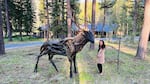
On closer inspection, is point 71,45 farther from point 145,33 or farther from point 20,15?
point 20,15

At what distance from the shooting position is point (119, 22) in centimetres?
3653

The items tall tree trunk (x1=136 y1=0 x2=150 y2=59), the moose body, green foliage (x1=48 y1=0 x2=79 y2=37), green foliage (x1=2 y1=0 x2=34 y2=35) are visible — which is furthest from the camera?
green foliage (x1=2 y1=0 x2=34 y2=35)

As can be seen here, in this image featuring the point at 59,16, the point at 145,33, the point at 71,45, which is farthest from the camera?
the point at 59,16

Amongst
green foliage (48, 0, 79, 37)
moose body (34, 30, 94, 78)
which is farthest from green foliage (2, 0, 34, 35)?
moose body (34, 30, 94, 78)

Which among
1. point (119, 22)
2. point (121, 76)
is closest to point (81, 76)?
point (121, 76)

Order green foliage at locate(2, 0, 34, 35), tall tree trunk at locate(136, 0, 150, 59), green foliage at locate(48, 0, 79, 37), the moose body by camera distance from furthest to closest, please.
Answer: green foliage at locate(2, 0, 34, 35) → green foliage at locate(48, 0, 79, 37) → tall tree trunk at locate(136, 0, 150, 59) → the moose body

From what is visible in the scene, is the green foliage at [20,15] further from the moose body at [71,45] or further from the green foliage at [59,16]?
the moose body at [71,45]

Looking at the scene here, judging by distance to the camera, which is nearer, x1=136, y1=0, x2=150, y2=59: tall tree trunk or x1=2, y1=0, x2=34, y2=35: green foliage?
x1=136, y1=0, x2=150, y2=59: tall tree trunk

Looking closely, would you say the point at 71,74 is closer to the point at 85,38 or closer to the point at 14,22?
the point at 85,38

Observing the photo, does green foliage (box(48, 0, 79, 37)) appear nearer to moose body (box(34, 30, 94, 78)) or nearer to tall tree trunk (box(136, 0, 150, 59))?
tall tree trunk (box(136, 0, 150, 59))

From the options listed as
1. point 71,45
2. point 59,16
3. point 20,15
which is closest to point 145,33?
point 71,45

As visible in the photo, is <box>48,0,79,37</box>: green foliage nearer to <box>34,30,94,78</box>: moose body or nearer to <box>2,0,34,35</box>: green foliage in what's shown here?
<box>2,0,34,35</box>: green foliage

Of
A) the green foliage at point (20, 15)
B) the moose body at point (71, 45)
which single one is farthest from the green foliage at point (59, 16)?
the moose body at point (71, 45)

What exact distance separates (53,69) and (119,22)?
29559 millimetres
